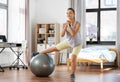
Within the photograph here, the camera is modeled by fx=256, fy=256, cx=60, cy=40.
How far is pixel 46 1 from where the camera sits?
974 cm

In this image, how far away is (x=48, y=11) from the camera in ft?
31.8

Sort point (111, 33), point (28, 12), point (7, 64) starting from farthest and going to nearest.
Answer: point (111, 33), point (28, 12), point (7, 64)

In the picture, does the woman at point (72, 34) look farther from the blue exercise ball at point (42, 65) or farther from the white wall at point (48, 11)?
the white wall at point (48, 11)

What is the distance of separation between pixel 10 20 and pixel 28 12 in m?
0.85

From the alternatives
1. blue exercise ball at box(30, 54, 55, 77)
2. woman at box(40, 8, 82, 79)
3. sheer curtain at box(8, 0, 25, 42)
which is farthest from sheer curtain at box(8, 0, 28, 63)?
woman at box(40, 8, 82, 79)

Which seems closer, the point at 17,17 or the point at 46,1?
the point at 17,17

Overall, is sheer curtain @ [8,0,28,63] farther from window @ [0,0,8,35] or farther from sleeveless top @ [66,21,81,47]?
sleeveless top @ [66,21,81,47]

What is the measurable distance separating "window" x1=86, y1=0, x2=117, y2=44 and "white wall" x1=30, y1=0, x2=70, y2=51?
3.05 ft

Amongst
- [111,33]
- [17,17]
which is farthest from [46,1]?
[111,33]

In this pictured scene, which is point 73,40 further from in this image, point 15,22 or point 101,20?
point 101,20

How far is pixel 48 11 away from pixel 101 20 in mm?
2014

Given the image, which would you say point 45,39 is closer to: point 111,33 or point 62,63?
point 62,63

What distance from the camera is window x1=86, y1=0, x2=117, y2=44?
9312mm

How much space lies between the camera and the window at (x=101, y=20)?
931 cm
